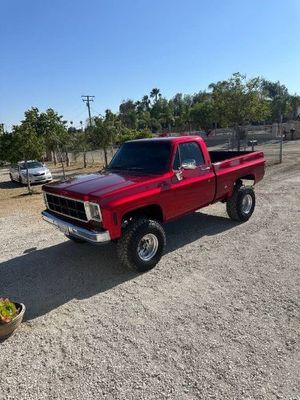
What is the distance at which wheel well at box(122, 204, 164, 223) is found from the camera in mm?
5382

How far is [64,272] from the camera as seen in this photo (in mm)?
5676

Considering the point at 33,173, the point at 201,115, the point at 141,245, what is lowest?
the point at 141,245

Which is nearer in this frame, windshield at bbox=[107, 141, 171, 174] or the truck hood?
the truck hood

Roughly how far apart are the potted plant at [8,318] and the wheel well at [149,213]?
6.57 feet

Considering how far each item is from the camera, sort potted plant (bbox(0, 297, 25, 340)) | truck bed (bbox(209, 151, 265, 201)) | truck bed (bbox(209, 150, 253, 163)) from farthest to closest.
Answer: truck bed (bbox(209, 150, 253, 163))
truck bed (bbox(209, 151, 265, 201))
potted plant (bbox(0, 297, 25, 340))

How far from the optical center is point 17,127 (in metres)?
15.7

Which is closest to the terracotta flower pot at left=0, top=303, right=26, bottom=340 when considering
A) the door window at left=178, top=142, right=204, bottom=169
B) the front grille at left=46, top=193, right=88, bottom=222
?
the front grille at left=46, top=193, right=88, bottom=222

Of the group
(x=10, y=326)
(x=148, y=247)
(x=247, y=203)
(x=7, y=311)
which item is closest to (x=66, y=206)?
(x=148, y=247)

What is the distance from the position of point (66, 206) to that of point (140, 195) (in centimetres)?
130

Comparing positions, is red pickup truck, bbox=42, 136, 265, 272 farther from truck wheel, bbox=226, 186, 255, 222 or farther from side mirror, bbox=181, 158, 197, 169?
truck wheel, bbox=226, 186, 255, 222

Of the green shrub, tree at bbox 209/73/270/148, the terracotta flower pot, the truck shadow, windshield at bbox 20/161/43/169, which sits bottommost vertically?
the truck shadow

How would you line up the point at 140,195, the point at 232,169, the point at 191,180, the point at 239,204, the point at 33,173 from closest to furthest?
the point at 140,195 < the point at 191,180 < the point at 232,169 < the point at 239,204 < the point at 33,173

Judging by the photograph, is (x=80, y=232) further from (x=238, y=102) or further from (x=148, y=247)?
(x=238, y=102)

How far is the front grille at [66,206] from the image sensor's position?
522 centimetres
